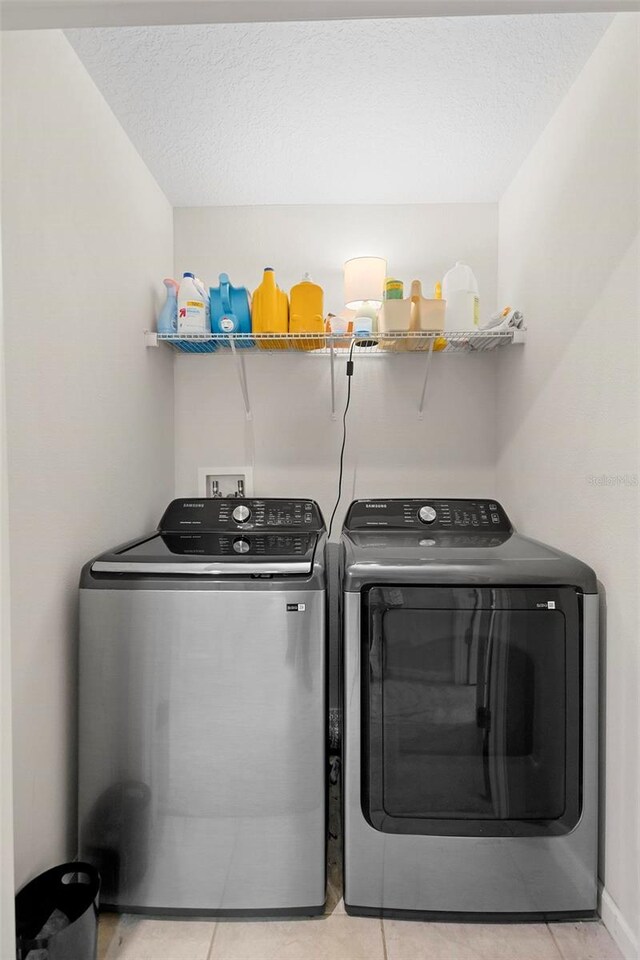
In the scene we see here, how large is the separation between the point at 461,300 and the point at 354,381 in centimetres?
57

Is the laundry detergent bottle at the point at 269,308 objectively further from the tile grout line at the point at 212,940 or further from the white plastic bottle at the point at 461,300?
the tile grout line at the point at 212,940

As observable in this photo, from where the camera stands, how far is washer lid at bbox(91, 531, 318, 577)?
1.59 meters

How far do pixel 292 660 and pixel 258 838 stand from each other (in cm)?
49

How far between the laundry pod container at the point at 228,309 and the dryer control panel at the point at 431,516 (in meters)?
0.81

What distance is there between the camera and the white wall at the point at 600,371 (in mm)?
1465

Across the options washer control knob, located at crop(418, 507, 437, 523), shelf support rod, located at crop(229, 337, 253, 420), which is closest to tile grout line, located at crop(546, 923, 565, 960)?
washer control knob, located at crop(418, 507, 437, 523)

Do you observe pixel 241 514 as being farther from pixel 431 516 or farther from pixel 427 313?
pixel 427 313

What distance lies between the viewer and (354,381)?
2613 mm

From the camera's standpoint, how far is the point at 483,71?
1.78m

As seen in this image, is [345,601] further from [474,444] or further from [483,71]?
[483,71]

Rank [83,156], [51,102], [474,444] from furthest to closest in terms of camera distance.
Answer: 1. [474,444]
2. [83,156]
3. [51,102]

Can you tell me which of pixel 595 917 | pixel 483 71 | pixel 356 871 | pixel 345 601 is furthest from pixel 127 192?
pixel 595 917

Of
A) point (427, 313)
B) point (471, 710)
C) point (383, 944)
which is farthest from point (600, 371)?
point (383, 944)

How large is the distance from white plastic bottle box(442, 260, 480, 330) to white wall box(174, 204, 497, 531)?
29cm
